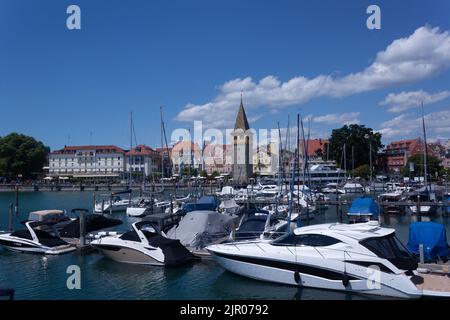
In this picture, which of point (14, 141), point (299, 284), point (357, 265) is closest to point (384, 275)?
point (357, 265)

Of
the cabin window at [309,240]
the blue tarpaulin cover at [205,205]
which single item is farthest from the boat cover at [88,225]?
the cabin window at [309,240]

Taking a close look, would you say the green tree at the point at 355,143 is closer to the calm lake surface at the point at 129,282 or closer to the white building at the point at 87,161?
the white building at the point at 87,161

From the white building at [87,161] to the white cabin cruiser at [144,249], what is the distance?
4984 inches

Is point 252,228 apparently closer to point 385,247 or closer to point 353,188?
point 385,247

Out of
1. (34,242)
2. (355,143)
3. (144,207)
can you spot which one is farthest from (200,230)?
(355,143)

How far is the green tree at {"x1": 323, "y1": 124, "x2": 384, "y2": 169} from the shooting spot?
4702 inches

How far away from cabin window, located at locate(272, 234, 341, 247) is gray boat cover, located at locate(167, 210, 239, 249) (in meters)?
6.53

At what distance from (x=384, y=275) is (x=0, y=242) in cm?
2025

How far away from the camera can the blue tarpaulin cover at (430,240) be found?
Result: 1816cm

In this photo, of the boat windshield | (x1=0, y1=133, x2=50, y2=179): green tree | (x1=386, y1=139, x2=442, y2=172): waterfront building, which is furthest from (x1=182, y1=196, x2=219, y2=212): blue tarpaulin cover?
(x1=386, y1=139, x2=442, y2=172): waterfront building

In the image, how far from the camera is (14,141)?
414 ft

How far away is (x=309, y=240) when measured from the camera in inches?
639
